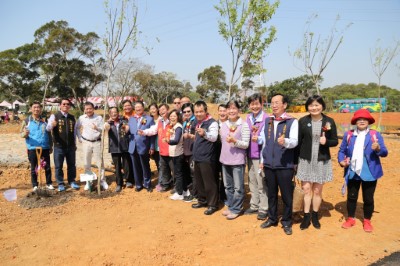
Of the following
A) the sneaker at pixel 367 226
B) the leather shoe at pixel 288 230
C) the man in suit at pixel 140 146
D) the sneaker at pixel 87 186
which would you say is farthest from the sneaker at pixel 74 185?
the sneaker at pixel 367 226

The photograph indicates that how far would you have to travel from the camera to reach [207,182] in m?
4.67

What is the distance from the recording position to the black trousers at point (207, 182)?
15.1ft

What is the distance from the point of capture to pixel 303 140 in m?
3.89

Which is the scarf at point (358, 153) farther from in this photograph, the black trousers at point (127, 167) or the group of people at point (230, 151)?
the black trousers at point (127, 167)

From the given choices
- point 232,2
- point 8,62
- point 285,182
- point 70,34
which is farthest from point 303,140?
point 8,62

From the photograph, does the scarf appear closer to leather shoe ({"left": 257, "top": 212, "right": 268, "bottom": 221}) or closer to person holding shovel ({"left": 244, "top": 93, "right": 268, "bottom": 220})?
person holding shovel ({"left": 244, "top": 93, "right": 268, "bottom": 220})

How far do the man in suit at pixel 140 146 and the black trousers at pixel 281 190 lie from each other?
2.71 m

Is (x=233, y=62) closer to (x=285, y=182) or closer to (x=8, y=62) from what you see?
(x=285, y=182)

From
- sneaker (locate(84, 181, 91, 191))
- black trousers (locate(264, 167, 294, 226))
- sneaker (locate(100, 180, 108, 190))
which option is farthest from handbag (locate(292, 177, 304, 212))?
sneaker (locate(84, 181, 91, 191))

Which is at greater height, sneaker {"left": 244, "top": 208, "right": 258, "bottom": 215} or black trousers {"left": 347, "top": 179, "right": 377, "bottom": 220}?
black trousers {"left": 347, "top": 179, "right": 377, "bottom": 220}

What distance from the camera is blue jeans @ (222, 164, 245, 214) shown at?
4.39 meters

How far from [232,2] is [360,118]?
17.4 feet

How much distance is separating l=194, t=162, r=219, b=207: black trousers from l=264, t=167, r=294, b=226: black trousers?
0.95m

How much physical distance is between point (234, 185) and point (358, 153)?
72.3 inches
